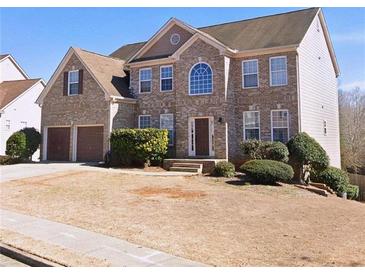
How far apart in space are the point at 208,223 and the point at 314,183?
37.1 ft

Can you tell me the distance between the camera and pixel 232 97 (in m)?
20.7

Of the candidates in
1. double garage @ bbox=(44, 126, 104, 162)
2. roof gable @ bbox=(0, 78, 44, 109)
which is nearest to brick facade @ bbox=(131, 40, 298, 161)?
double garage @ bbox=(44, 126, 104, 162)

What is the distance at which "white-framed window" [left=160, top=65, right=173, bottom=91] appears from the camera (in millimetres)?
22875

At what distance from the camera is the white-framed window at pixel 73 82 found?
2423cm

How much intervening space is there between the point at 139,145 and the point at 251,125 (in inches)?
256

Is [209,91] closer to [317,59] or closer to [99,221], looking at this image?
[317,59]

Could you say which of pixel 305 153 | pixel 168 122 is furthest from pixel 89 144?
pixel 305 153

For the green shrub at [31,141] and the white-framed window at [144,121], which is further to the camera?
the green shrub at [31,141]

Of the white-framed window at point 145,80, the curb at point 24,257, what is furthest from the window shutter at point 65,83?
the curb at point 24,257

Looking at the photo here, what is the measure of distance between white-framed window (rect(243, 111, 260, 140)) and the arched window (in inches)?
104

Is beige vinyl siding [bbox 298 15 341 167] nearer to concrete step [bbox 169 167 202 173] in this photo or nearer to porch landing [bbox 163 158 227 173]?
porch landing [bbox 163 158 227 173]

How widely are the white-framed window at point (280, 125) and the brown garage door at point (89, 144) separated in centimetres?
1089

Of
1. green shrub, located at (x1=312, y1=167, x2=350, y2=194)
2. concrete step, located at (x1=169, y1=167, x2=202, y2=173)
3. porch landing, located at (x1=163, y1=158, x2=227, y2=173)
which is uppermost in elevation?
porch landing, located at (x1=163, y1=158, x2=227, y2=173)

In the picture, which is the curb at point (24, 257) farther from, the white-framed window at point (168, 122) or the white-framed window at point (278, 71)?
the white-framed window at point (278, 71)
